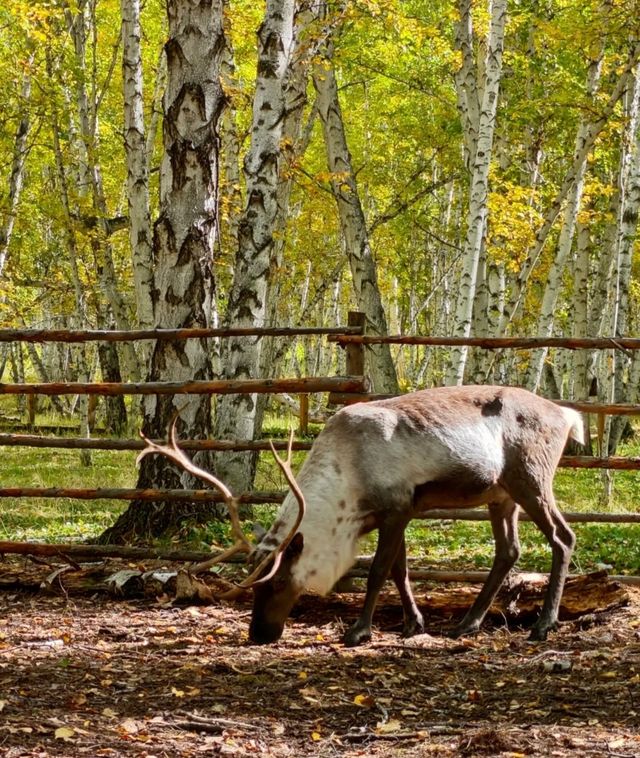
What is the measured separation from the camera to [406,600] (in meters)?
5.48

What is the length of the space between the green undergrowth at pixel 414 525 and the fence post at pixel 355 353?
4.41 feet

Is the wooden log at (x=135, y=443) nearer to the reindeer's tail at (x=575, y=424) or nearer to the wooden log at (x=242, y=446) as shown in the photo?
the wooden log at (x=242, y=446)

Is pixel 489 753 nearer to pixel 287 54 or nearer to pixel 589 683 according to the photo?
pixel 589 683

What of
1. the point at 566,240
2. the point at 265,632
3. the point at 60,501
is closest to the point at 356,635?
the point at 265,632

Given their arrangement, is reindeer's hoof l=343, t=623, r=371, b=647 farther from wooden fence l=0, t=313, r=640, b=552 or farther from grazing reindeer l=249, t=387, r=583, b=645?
wooden fence l=0, t=313, r=640, b=552

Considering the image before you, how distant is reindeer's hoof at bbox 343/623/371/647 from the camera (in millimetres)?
5198

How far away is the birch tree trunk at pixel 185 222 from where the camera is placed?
719 centimetres

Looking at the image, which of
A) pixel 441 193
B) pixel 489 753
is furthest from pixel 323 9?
pixel 441 193

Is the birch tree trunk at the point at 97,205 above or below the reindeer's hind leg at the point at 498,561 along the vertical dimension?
above

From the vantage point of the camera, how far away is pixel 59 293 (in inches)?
810

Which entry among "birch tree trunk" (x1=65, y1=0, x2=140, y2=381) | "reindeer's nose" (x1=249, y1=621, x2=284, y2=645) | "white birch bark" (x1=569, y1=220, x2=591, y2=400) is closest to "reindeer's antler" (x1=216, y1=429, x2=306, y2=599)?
"reindeer's nose" (x1=249, y1=621, x2=284, y2=645)

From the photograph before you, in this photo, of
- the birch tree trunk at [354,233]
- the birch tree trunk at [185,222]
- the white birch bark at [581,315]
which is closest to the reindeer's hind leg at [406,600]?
the birch tree trunk at [185,222]

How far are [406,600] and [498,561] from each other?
0.56 m

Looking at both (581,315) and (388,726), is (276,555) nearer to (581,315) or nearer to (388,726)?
(388,726)
